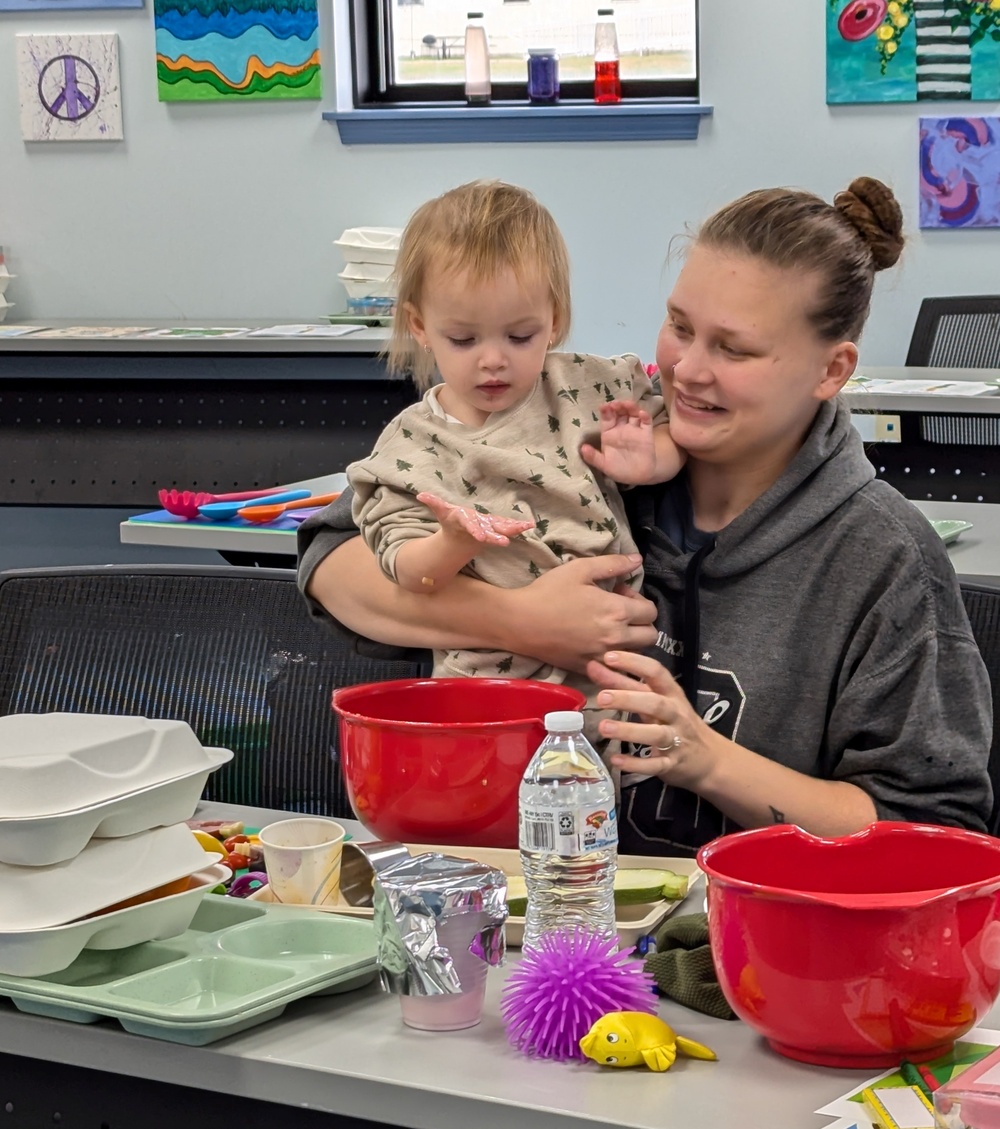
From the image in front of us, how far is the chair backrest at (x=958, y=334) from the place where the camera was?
3.64 m

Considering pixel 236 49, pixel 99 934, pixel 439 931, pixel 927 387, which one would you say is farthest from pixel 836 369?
pixel 236 49

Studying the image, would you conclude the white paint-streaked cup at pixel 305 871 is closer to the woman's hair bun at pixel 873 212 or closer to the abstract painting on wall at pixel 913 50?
the woman's hair bun at pixel 873 212

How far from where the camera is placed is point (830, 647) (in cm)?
123

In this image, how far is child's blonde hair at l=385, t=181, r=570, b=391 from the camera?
1371 mm

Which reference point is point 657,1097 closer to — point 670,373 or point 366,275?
point 670,373

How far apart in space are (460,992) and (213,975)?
0.18 meters

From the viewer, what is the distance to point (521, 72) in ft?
15.1

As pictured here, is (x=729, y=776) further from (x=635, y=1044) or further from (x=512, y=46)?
(x=512, y=46)

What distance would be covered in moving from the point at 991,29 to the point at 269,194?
6.99 ft

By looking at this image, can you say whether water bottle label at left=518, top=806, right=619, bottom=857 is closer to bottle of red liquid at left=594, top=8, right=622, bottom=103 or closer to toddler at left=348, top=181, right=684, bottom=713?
toddler at left=348, top=181, right=684, bottom=713

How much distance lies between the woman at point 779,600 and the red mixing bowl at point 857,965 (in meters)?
0.30

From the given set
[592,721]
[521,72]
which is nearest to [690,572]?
[592,721]

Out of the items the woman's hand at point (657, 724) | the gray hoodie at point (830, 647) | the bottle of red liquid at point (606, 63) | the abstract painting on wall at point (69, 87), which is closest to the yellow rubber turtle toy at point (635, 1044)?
the woman's hand at point (657, 724)

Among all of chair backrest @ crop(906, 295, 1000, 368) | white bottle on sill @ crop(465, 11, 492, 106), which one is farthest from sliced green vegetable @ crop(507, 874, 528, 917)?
white bottle on sill @ crop(465, 11, 492, 106)
